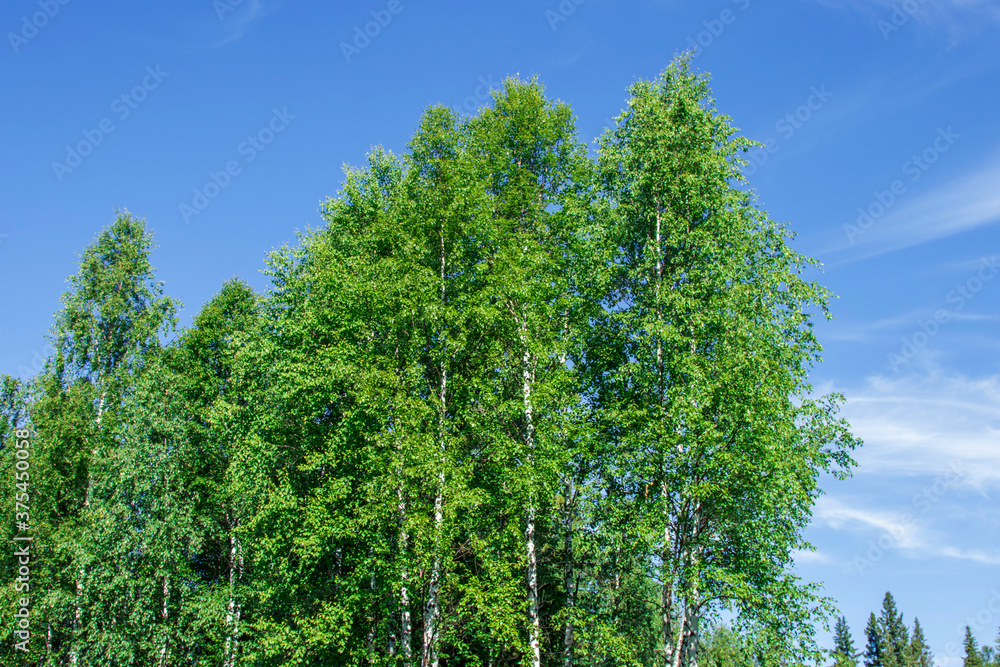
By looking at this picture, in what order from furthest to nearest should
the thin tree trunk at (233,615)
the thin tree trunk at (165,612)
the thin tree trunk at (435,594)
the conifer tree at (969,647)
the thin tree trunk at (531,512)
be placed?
1. the conifer tree at (969,647)
2. the thin tree trunk at (165,612)
3. the thin tree trunk at (233,615)
4. the thin tree trunk at (435,594)
5. the thin tree trunk at (531,512)

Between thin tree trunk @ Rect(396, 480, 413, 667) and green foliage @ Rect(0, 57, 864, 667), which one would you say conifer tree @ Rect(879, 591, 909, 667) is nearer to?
green foliage @ Rect(0, 57, 864, 667)

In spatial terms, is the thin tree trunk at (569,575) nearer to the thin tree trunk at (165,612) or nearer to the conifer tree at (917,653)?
the thin tree trunk at (165,612)

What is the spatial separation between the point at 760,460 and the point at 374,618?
13440mm

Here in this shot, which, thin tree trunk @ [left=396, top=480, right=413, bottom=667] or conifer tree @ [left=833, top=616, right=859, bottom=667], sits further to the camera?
conifer tree @ [left=833, top=616, right=859, bottom=667]

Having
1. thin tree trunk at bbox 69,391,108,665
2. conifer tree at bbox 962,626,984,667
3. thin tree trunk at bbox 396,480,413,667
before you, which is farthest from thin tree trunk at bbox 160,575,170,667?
conifer tree at bbox 962,626,984,667

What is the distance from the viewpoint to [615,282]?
74.8 ft

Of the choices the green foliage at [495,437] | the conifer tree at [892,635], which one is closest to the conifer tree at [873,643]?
the conifer tree at [892,635]

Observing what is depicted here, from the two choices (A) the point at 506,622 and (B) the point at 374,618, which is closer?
(A) the point at 506,622

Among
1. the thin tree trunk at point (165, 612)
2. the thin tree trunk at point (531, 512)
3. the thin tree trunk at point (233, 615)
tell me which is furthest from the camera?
the thin tree trunk at point (165, 612)

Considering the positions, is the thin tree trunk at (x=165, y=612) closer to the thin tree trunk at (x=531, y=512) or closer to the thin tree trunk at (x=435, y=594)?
the thin tree trunk at (x=435, y=594)

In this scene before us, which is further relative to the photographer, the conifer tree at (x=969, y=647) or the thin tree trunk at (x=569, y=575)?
the conifer tree at (x=969, y=647)

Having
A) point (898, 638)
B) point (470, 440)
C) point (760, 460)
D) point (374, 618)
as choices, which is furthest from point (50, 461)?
point (898, 638)

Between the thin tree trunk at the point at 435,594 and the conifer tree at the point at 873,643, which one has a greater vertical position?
the thin tree trunk at the point at 435,594

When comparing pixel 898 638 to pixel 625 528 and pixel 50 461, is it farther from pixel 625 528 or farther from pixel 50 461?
pixel 50 461
